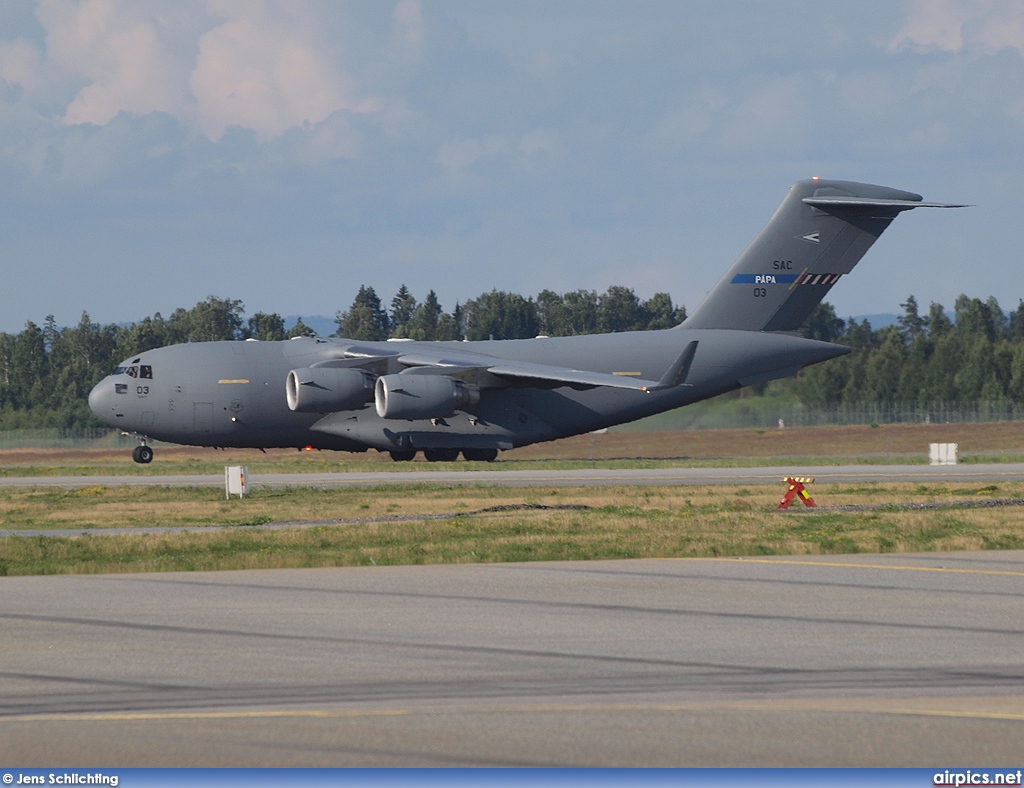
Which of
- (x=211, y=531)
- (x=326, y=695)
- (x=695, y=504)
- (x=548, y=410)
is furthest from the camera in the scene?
(x=548, y=410)

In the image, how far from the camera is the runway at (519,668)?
812cm

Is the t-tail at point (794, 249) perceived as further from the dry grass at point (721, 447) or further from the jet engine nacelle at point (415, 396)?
the jet engine nacelle at point (415, 396)

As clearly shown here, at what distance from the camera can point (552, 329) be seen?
5822 inches

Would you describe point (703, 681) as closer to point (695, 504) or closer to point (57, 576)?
point (57, 576)

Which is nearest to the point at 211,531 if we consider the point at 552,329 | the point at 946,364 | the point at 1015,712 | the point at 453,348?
the point at 1015,712

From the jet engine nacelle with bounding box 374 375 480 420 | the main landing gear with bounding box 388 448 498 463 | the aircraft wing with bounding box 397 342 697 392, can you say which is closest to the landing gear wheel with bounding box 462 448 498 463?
the main landing gear with bounding box 388 448 498 463

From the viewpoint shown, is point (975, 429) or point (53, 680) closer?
point (53, 680)

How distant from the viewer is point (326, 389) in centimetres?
4238

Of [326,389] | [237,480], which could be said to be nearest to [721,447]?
[326,389]

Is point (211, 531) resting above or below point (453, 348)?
below

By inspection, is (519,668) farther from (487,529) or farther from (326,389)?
(326,389)

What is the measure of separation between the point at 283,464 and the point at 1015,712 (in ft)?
132
